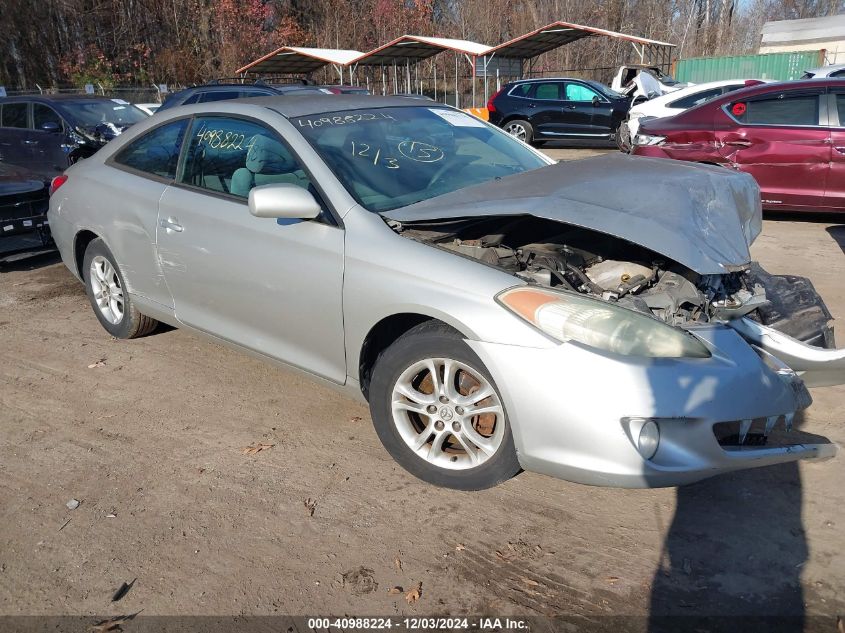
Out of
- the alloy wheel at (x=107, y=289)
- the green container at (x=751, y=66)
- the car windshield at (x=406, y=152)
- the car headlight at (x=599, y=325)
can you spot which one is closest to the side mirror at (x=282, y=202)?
the car windshield at (x=406, y=152)

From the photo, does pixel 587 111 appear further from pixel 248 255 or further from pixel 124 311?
pixel 248 255

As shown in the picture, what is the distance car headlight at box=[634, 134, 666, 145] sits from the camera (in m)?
8.80

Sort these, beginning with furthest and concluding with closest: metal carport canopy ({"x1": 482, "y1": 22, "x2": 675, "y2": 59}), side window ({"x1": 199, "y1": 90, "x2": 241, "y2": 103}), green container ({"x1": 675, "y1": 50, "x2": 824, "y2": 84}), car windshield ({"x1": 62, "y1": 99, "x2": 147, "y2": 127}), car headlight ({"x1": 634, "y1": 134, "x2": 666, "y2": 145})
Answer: green container ({"x1": 675, "y1": 50, "x2": 824, "y2": 84}) → metal carport canopy ({"x1": 482, "y1": 22, "x2": 675, "y2": 59}) → side window ({"x1": 199, "y1": 90, "x2": 241, "y2": 103}) → car windshield ({"x1": 62, "y1": 99, "x2": 147, "y2": 127}) → car headlight ({"x1": 634, "y1": 134, "x2": 666, "y2": 145})

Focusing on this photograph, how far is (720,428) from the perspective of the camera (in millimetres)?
2736

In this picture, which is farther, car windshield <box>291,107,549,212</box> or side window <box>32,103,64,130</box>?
side window <box>32,103,64,130</box>

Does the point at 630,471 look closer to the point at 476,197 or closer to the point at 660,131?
the point at 476,197

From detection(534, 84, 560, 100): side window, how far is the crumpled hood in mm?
13250

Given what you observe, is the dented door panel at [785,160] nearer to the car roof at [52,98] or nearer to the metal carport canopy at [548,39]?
the car roof at [52,98]

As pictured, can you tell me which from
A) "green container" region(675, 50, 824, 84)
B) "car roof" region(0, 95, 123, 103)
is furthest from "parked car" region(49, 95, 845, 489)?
"green container" region(675, 50, 824, 84)

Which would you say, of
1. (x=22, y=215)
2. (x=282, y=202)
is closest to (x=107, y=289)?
(x=282, y=202)

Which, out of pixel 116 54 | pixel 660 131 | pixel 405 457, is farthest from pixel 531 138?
pixel 116 54

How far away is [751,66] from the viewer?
92.1ft

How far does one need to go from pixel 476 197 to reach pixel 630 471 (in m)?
1.44

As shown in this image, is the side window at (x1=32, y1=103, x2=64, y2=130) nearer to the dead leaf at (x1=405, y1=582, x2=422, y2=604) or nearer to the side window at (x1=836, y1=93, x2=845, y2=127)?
the side window at (x1=836, y1=93, x2=845, y2=127)
